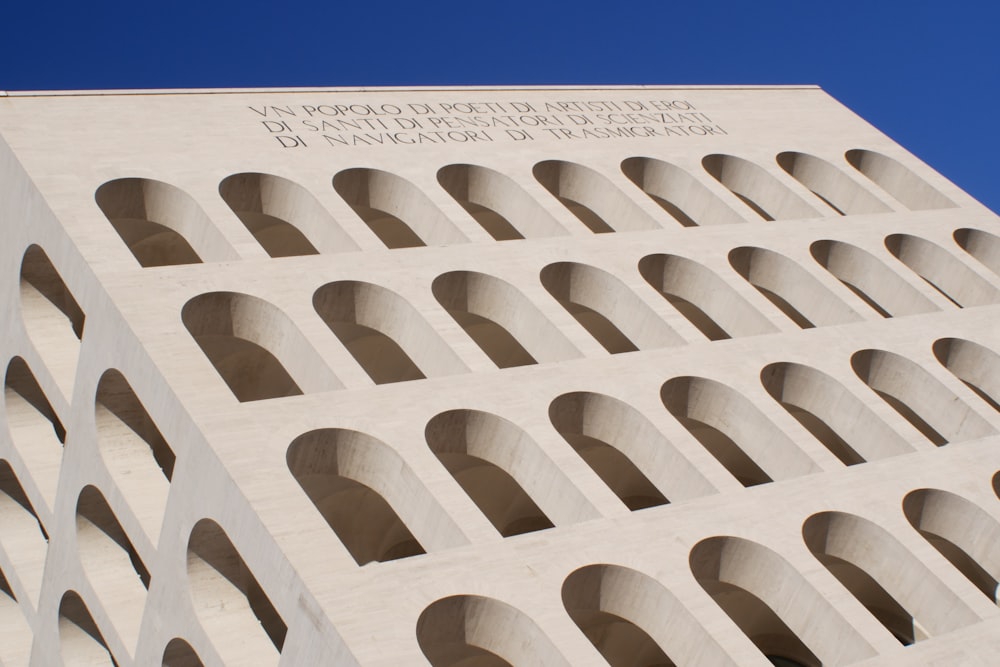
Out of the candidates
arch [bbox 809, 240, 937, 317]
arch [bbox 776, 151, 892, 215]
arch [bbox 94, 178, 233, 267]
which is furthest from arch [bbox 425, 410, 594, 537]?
arch [bbox 776, 151, 892, 215]

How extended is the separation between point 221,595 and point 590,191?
14.7 meters

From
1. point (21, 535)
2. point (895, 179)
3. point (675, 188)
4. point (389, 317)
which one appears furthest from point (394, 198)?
point (895, 179)

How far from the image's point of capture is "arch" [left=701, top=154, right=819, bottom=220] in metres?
33.9

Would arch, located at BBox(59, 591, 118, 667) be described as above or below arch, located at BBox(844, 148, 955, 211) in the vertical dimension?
below

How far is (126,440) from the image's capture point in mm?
24281

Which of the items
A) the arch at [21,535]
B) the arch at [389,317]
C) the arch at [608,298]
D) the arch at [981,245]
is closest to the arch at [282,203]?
the arch at [389,317]

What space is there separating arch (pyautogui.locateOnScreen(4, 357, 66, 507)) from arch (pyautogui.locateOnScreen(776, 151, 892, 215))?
19918mm

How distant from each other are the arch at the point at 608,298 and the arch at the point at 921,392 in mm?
4359

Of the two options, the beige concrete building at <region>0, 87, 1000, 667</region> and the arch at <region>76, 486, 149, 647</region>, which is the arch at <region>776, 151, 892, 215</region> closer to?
the beige concrete building at <region>0, 87, 1000, 667</region>

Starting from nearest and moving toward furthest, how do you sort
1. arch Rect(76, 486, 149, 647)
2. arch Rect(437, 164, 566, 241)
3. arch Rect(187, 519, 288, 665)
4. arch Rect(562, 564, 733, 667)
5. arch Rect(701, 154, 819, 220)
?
arch Rect(562, 564, 733, 667) < arch Rect(187, 519, 288, 665) < arch Rect(76, 486, 149, 647) < arch Rect(437, 164, 566, 241) < arch Rect(701, 154, 819, 220)

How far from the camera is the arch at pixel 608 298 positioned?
2694 cm

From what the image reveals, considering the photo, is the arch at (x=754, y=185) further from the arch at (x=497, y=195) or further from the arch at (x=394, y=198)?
the arch at (x=394, y=198)

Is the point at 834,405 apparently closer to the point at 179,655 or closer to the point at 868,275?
the point at 868,275

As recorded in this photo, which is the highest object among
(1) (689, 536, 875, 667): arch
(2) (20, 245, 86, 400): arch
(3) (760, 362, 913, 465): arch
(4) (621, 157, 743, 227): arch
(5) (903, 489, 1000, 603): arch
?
(4) (621, 157, 743, 227): arch
